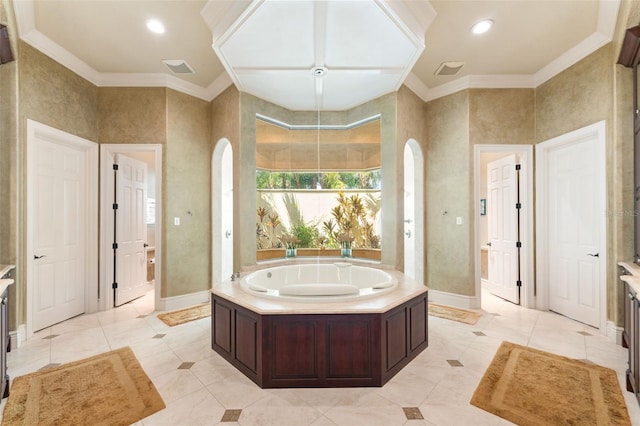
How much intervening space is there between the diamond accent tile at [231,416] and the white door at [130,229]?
10.1 feet

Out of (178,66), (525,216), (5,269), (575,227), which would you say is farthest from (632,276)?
(5,269)

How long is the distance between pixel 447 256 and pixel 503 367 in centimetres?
186

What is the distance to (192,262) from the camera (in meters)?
4.14

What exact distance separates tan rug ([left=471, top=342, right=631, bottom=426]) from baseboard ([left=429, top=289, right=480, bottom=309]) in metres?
1.30

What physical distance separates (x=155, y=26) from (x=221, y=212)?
240 centimetres

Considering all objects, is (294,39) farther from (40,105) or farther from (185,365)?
(185,365)

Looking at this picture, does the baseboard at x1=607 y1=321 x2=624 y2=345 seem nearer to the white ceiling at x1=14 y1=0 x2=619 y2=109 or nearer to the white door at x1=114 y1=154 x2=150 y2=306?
the white ceiling at x1=14 y1=0 x2=619 y2=109

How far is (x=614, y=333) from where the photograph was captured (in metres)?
2.89

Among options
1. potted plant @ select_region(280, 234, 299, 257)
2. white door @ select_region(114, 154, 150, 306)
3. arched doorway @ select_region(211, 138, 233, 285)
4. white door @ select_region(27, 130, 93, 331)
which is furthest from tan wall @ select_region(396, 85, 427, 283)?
white door @ select_region(27, 130, 93, 331)

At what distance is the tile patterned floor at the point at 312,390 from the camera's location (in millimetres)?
1852

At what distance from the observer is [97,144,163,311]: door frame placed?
12.6 ft

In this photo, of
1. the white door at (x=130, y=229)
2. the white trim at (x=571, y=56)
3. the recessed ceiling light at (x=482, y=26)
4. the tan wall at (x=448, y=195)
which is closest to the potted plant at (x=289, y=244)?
the tan wall at (x=448, y=195)

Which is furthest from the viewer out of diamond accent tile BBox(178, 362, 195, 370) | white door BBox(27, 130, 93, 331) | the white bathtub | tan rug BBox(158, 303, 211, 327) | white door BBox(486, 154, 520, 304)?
white door BBox(486, 154, 520, 304)

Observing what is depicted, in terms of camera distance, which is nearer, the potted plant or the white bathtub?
the white bathtub
